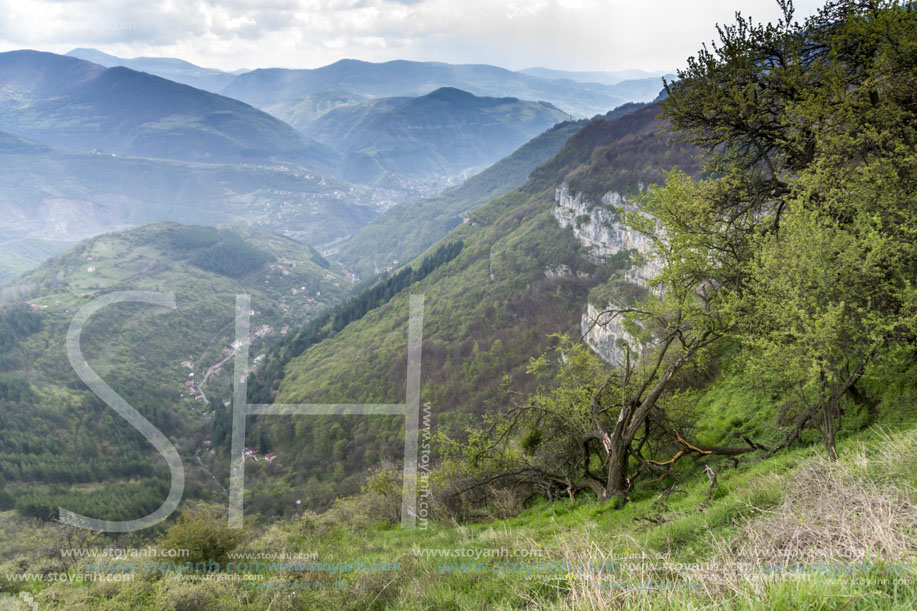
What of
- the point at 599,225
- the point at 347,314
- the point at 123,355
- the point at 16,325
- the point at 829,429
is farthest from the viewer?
the point at 347,314

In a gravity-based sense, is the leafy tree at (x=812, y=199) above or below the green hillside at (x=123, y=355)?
above

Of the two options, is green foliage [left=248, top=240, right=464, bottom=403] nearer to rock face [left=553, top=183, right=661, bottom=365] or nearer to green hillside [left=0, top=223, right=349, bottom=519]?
green hillside [left=0, top=223, right=349, bottom=519]

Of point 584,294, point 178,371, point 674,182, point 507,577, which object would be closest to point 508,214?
point 584,294

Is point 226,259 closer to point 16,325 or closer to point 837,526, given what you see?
point 16,325

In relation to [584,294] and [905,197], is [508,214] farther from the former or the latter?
[905,197]

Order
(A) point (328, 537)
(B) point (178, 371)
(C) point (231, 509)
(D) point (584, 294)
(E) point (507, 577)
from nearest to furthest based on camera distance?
(E) point (507, 577)
(A) point (328, 537)
(C) point (231, 509)
(D) point (584, 294)
(B) point (178, 371)

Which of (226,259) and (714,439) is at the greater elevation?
(226,259)

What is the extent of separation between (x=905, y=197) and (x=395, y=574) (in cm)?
1004

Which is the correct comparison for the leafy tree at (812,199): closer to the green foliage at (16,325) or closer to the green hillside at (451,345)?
the green hillside at (451,345)

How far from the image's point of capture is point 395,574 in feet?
19.9

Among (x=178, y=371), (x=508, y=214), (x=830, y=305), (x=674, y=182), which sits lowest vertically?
(x=178, y=371)

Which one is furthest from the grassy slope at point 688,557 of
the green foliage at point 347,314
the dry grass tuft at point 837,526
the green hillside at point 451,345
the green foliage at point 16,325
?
the green foliage at point 16,325

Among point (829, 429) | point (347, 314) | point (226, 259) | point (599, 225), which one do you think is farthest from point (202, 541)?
point (226, 259)

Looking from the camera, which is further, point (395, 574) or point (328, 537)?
point (328, 537)
